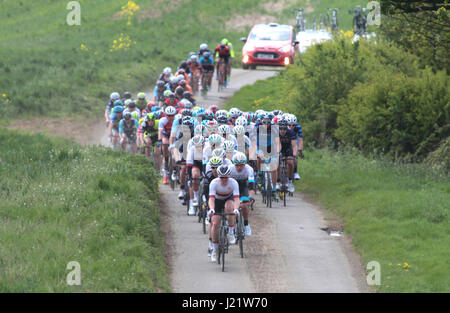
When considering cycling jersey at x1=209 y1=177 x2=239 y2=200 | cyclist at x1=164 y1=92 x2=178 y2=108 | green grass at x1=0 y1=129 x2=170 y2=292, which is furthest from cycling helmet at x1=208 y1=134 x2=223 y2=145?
cyclist at x1=164 y1=92 x2=178 y2=108

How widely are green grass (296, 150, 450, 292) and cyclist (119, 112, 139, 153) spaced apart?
17.1 ft

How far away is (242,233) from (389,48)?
56.0 feet

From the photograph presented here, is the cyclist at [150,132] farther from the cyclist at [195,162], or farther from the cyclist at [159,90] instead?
the cyclist at [159,90]

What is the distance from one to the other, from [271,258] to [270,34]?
78.0 feet

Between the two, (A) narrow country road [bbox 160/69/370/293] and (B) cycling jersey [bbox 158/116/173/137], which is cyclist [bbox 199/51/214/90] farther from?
(A) narrow country road [bbox 160/69/370/293]

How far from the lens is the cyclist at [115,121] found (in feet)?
84.9

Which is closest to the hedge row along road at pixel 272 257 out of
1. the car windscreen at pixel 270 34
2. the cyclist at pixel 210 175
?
the cyclist at pixel 210 175

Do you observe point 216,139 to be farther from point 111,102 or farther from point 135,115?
point 111,102

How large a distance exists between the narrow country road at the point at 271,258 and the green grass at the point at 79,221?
Result: 1.71 feet

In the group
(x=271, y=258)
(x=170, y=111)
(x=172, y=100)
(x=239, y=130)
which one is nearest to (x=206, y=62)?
(x=172, y=100)

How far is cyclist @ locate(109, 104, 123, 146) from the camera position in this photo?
2589 cm

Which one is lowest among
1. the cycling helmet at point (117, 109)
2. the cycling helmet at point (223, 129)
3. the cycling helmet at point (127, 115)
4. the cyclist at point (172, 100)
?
the cycling helmet at point (117, 109)
